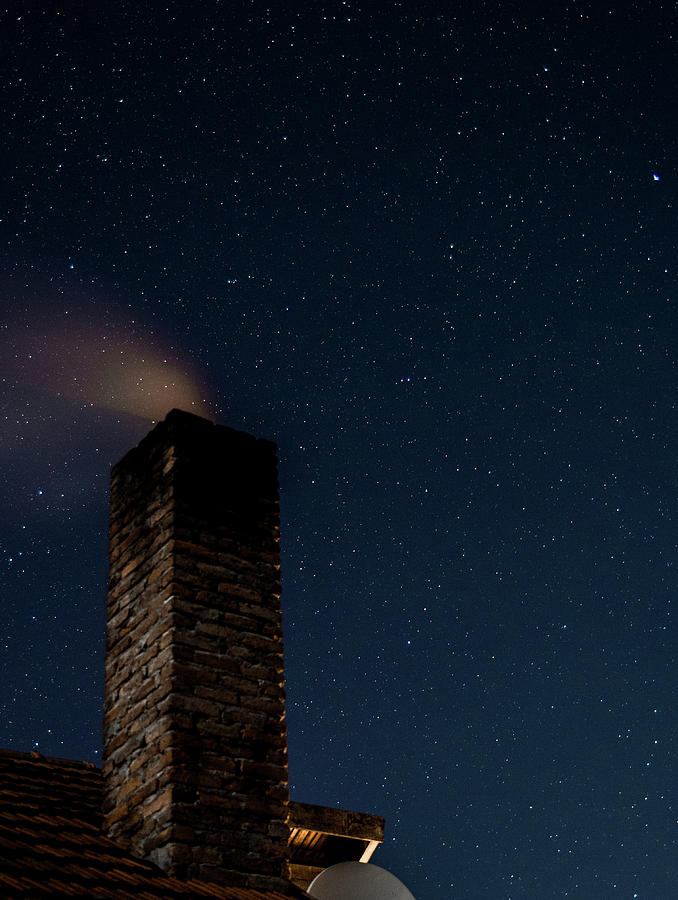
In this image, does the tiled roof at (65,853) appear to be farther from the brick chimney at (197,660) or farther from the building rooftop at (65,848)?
the brick chimney at (197,660)

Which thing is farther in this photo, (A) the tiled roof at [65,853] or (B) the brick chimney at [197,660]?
(B) the brick chimney at [197,660]

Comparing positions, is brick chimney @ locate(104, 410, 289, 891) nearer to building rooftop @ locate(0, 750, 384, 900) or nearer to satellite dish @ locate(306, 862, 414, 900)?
building rooftop @ locate(0, 750, 384, 900)

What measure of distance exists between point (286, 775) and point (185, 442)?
1.91 meters

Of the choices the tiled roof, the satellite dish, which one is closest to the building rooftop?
the tiled roof

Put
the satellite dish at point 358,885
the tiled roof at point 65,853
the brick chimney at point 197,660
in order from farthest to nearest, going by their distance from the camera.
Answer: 1. the satellite dish at point 358,885
2. the brick chimney at point 197,660
3. the tiled roof at point 65,853

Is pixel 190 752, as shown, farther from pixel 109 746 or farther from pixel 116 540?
pixel 116 540

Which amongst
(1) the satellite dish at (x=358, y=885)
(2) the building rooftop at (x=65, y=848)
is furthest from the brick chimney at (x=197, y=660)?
(1) the satellite dish at (x=358, y=885)

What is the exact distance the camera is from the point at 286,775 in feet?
17.2

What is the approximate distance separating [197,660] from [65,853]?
1093mm

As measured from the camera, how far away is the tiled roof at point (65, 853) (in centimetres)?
408

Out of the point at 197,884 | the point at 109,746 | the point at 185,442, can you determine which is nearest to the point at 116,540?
the point at 185,442

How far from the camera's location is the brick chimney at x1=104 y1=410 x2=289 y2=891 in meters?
4.86

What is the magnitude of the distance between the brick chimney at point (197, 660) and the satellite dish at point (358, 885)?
92 centimetres

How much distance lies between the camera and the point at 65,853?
4.54 meters
